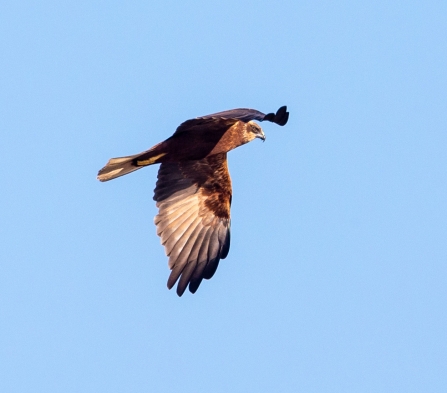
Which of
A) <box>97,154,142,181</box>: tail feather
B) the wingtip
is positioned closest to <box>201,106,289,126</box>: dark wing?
the wingtip

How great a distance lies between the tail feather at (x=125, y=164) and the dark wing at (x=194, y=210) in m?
0.99

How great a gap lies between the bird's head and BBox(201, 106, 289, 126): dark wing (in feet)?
0.69

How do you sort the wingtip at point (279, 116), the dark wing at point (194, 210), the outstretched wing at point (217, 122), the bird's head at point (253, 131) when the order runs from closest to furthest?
the wingtip at point (279, 116) < the outstretched wing at point (217, 122) < the bird's head at point (253, 131) < the dark wing at point (194, 210)

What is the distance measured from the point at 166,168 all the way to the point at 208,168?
60 centimetres

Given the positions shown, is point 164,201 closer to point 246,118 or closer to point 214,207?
point 214,207

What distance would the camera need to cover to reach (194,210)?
47.9 ft

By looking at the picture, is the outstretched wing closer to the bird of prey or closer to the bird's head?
the bird of prey

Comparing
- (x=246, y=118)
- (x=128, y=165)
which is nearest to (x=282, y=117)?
(x=246, y=118)

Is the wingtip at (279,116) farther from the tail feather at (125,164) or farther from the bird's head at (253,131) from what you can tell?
the tail feather at (125,164)

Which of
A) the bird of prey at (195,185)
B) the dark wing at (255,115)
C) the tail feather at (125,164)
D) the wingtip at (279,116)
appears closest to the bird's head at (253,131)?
the bird of prey at (195,185)

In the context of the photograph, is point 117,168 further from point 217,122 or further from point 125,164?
point 217,122

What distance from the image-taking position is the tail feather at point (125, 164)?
13375 mm

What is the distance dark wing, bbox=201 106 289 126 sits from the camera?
39.5ft

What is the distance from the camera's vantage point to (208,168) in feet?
47.5
